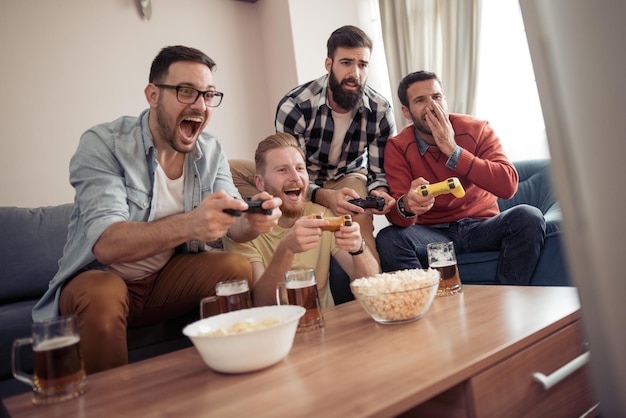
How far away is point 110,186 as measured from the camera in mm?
Result: 1423

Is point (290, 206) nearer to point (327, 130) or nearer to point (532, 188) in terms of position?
point (327, 130)

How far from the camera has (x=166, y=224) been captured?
1289 mm

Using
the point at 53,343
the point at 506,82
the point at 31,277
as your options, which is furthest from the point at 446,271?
the point at 506,82

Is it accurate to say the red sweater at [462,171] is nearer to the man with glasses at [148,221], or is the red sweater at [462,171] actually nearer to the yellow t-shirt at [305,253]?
the yellow t-shirt at [305,253]

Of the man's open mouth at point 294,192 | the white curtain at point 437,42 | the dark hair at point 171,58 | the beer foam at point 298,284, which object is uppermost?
the white curtain at point 437,42

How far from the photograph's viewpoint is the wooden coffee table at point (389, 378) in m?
0.68

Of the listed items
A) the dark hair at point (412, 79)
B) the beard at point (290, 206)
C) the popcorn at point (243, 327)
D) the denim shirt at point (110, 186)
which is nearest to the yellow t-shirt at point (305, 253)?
the beard at point (290, 206)

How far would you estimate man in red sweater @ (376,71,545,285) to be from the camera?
190 cm

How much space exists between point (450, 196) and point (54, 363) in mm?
1754

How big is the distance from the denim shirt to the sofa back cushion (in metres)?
0.76

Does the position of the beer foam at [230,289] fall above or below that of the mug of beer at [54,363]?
above

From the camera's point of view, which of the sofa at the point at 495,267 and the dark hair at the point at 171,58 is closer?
the dark hair at the point at 171,58

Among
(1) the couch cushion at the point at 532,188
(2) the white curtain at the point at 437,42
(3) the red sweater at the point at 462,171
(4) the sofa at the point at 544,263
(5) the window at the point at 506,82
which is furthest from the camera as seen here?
(2) the white curtain at the point at 437,42

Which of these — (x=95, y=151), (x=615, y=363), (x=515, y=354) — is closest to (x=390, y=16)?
(x=95, y=151)
